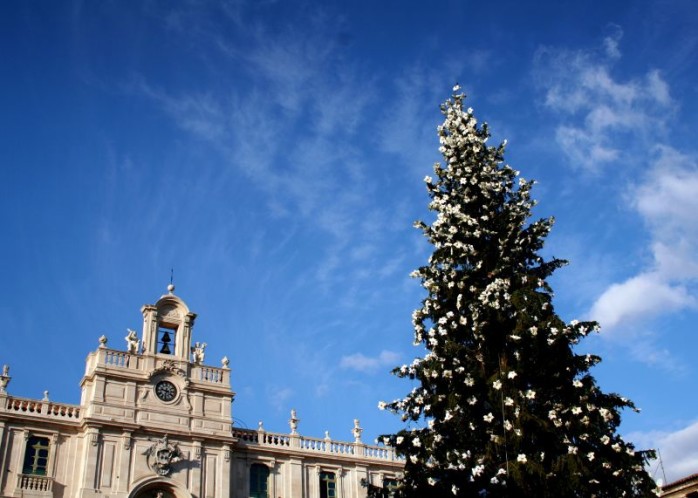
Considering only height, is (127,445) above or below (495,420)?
above

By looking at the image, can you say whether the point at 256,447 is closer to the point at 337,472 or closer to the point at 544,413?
the point at 337,472

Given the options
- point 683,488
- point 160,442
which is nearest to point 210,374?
point 160,442

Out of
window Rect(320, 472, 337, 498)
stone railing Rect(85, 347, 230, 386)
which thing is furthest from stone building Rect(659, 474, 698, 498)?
stone railing Rect(85, 347, 230, 386)

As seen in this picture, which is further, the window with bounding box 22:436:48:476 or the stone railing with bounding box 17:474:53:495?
the window with bounding box 22:436:48:476

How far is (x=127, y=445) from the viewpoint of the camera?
40.9 metres

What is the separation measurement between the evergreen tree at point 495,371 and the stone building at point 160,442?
1331cm

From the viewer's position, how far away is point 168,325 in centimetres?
4569

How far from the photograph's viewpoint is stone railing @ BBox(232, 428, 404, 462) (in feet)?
152

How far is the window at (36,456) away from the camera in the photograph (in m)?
39.0

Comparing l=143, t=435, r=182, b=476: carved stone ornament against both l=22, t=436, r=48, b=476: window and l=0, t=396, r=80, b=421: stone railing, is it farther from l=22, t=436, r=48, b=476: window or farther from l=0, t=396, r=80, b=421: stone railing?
l=22, t=436, r=48, b=476: window

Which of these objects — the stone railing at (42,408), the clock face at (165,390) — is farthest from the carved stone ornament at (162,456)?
the stone railing at (42,408)

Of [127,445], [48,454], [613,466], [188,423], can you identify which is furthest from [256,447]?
[613,466]

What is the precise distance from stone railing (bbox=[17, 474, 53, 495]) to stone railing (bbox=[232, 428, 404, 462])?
10.5 metres

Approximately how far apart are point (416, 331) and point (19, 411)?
2055 centimetres
